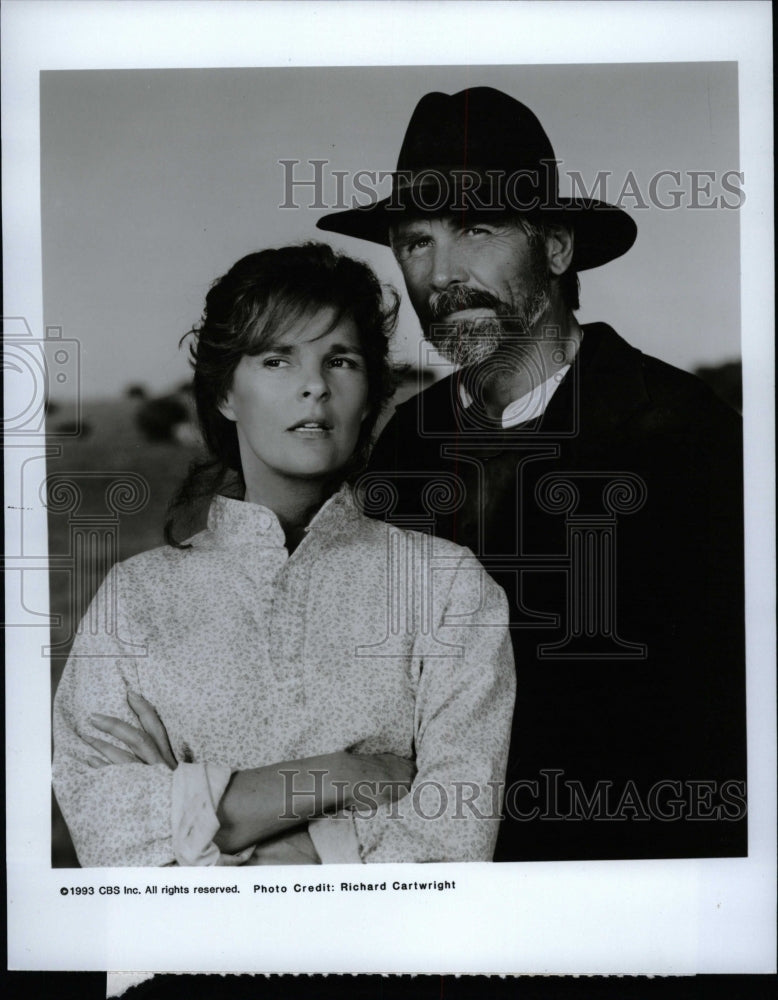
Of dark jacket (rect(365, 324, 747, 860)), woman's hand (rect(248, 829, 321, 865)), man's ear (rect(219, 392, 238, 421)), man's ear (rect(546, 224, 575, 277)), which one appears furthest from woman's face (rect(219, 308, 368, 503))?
woman's hand (rect(248, 829, 321, 865))

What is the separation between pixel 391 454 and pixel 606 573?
0.51m

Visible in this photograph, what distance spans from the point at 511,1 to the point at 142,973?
2172 millimetres

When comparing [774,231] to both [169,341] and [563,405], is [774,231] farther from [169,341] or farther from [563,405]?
[169,341]

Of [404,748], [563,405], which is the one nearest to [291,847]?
[404,748]

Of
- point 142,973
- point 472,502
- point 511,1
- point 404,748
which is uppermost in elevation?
point 511,1

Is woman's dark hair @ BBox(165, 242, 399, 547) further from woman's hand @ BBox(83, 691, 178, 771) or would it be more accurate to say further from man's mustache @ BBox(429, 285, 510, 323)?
woman's hand @ BBox(83, 691, 178, 771)

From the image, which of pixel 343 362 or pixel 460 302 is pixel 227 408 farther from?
pixel 460 302

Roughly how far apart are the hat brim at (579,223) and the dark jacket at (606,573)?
0.53ft

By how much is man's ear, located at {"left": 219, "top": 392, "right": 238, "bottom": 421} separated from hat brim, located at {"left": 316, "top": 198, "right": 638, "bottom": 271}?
401 millimetres

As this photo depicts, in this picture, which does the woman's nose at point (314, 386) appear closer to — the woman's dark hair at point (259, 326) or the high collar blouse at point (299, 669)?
the woman's dark hair at point (259, 326)

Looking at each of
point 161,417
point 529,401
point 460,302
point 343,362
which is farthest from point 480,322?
point 161,417

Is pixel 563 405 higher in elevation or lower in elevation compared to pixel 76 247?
lower

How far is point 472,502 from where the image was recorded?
6.75 feet

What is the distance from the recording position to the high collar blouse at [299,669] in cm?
201
